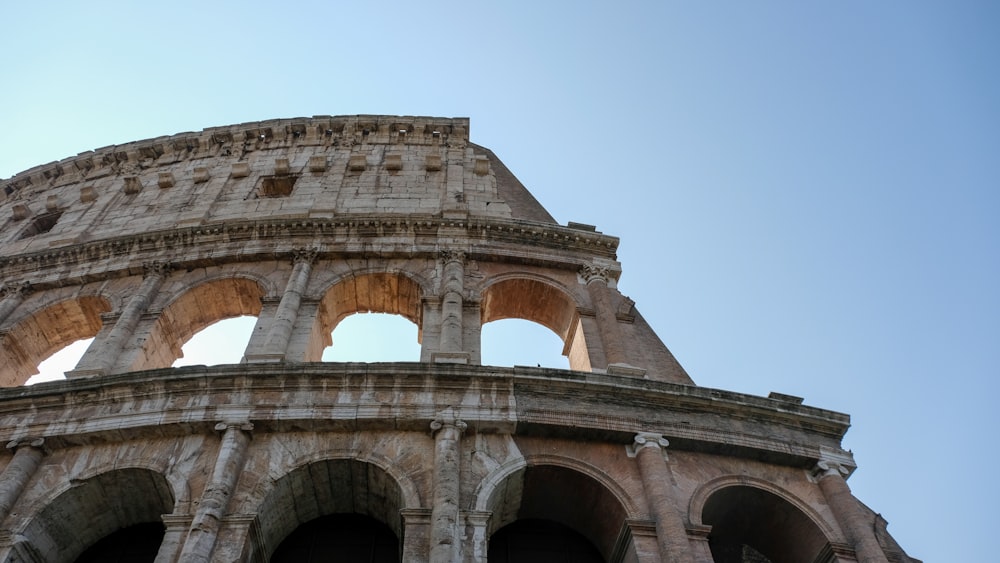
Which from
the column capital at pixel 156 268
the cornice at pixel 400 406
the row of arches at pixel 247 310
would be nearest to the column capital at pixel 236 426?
the cornice at pixel 400 406

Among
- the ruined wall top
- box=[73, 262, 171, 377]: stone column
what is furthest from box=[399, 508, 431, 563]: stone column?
the ruined wall top

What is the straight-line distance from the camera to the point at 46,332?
15484 millimetres

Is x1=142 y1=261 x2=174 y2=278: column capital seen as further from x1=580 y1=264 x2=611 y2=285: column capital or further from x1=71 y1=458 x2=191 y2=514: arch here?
x1=580 y1=264 x2=611 y2=285: column capital

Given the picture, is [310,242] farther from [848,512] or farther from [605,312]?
[848,512]

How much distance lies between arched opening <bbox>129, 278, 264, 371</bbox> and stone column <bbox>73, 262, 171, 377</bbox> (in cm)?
40

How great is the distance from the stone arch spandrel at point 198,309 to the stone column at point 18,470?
292 centimetres

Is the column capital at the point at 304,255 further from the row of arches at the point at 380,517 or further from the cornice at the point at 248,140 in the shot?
the cornice at the point at 248,140

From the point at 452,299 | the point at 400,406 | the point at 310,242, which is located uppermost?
the point at 310,242

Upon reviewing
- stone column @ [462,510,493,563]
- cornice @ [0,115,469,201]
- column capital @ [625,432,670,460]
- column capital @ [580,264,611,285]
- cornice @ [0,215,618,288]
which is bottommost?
stone column @ [462,510,493,563]

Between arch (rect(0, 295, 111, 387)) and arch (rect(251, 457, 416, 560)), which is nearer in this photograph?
arch (rect(251, 457, 416, 560))

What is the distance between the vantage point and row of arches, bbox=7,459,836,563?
1061 centimetres

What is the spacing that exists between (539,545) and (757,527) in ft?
10.4

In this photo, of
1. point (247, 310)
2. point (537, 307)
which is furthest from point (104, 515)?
point (537, 307)

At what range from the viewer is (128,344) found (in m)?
13.7
